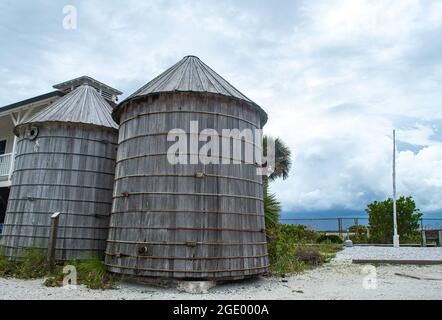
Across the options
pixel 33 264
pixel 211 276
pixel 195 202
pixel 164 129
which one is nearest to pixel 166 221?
pixel 195 202

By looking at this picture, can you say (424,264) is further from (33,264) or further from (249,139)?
(33,264)

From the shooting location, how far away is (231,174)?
8.76 m

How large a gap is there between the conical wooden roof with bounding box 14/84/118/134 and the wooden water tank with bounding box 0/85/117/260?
3 cm

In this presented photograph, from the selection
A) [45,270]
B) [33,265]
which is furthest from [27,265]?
[45,270]

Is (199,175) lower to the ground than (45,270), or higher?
higher

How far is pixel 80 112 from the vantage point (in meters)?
11.8

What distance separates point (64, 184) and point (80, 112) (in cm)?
257

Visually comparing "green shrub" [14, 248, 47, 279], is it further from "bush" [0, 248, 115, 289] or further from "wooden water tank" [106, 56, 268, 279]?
"wooden water tank" [106, 56, 268, 279]

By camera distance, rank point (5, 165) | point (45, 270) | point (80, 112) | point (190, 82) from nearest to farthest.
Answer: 1. point (190, 82)
2. point (45, 270)
3. point (80, 112)
4. point (5, 165)

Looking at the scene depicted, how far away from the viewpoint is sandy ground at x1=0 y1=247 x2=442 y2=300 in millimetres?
7234

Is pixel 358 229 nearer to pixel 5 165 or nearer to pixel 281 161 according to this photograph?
pixel 281 161

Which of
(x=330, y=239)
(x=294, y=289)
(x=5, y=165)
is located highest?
(x=5, y=165)

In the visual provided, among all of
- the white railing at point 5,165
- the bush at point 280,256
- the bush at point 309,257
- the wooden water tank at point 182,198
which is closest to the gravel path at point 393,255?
the bush at point 309,257

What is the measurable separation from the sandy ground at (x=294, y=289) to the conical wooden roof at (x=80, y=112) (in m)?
5.03
